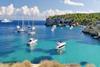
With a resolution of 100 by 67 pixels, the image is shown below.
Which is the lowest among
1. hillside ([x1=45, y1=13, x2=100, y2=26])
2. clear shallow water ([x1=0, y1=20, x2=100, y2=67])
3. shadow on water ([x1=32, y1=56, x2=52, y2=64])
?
shadow on water ([x1=32, y1=56, x2=52, y2=64])

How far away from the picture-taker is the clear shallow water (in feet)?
11.3

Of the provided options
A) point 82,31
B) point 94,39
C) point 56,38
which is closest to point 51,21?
point 56,38

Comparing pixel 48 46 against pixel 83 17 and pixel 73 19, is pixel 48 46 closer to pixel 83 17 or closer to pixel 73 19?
pixel 73 19

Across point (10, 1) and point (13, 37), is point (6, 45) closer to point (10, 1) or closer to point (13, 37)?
point (13, 37)

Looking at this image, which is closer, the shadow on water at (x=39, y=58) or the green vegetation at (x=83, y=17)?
the shadow on water at (x=39, y=58)

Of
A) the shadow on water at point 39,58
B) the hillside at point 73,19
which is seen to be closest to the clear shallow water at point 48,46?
the shadow on water at point 39,58

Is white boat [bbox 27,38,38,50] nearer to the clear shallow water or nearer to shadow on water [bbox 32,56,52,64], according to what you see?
→ the clear shallow water

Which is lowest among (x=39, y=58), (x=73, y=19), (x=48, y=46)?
(x=39, y=58)

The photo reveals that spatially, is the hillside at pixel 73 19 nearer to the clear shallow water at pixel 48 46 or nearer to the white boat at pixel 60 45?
the clear shallow water at pixel 48 46

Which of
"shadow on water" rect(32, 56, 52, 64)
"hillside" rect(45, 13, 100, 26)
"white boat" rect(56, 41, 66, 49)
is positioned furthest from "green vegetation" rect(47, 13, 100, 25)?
"shadow on water" rect(32, 56, 52, 64)

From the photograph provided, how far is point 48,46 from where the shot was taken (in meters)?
3.52

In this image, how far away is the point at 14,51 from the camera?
3.45 meters

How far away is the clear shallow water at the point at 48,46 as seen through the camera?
11.3ft

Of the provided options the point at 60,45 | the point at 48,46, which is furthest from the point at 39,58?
the point at 60,45
